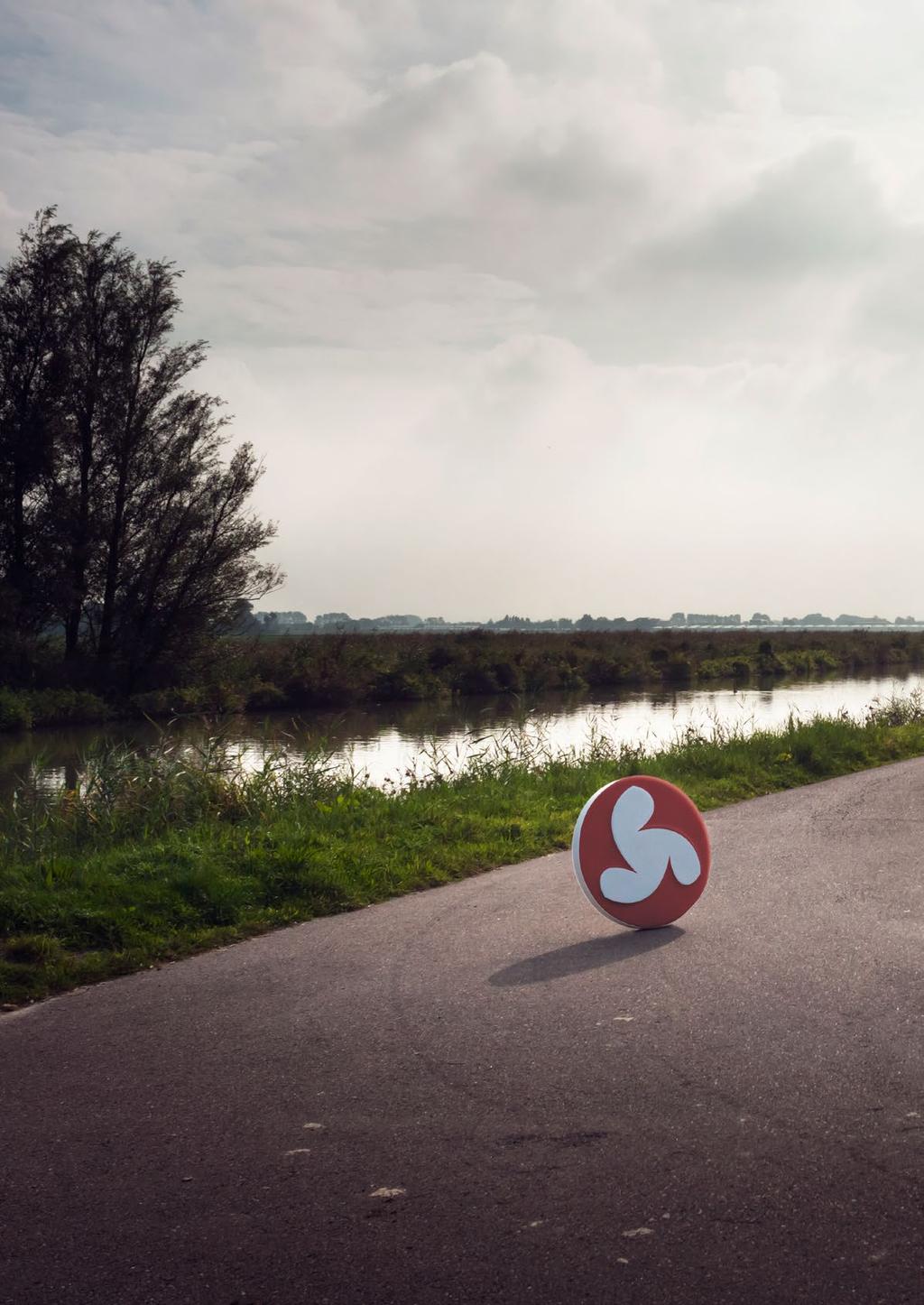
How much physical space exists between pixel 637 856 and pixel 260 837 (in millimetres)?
3617

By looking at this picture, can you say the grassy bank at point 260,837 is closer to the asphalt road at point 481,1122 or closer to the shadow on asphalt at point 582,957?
the asphalt road at point 481,1122

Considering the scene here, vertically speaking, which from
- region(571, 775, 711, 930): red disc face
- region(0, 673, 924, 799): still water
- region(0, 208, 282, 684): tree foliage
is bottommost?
region(0, 673, 924, 799): still water

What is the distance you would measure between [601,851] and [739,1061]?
229 centimetres

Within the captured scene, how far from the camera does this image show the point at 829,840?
9.78 metres

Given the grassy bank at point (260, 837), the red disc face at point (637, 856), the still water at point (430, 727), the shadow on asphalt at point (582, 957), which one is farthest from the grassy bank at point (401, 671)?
the shadow on asphalt at point (582, 957)

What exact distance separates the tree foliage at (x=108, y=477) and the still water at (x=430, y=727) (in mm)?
4752

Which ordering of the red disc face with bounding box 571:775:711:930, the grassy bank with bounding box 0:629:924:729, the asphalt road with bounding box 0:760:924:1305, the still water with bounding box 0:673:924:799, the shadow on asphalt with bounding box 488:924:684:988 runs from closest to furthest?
1. the asphalt road with bounding box 0:760:924:1305
2. the shadow on asphalt with bounding box 488:924:684:988
3. the red disc face with bounding box 571:775:711:930
4. the still water with bounding box 0:673:924:799
5. the grassy bank with bounding box 0:629:924:729

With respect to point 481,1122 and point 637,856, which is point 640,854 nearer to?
point 637,856

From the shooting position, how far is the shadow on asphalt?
5.90 metres

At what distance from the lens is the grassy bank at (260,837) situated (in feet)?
22.8

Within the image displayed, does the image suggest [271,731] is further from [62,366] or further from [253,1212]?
[253,1212]

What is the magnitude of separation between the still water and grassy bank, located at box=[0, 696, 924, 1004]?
71.7 inches

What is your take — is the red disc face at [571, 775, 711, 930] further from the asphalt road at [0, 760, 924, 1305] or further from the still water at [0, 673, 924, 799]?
the still water at [0, 673, 924, 799]

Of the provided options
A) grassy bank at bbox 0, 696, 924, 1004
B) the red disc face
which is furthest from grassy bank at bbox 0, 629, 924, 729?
the red disc face
